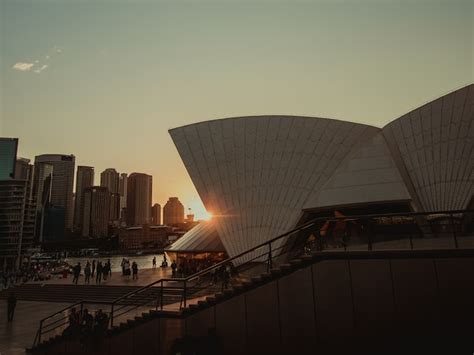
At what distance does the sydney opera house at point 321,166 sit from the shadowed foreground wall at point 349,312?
8.68m

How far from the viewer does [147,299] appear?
10.2 metres

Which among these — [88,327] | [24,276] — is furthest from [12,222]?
[88,327]

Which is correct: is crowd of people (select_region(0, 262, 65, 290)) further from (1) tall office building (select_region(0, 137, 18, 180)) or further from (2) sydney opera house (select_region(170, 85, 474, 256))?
(1) tall office building (select_region(0, 137, 18, 180))

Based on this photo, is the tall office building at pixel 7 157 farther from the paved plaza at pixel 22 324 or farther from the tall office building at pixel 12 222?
the paved plaza at pixel 22 324

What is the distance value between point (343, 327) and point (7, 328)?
14.4 m

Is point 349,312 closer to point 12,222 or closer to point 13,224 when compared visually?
point 13,224

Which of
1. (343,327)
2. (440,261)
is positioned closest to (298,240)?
(343,327)

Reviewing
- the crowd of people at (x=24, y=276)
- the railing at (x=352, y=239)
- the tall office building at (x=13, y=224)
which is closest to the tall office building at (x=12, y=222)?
the tall office building at (x=13, y=224)

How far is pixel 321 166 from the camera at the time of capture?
19.1 meters

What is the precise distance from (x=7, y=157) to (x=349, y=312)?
535ft

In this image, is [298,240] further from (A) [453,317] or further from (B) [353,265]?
(A) [453,317]

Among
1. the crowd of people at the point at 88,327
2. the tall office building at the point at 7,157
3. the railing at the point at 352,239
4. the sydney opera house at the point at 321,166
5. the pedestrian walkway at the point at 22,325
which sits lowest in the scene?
the pedestrian walkway at the point at 22,325

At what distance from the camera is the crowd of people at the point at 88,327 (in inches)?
404

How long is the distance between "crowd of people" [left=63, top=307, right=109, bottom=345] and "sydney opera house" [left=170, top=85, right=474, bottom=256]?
28.8 ft
